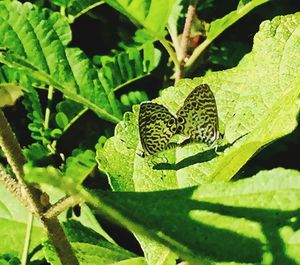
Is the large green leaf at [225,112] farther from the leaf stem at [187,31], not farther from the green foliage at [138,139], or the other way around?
the leaf stem at [187,31]

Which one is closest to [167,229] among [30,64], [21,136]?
[30,64]

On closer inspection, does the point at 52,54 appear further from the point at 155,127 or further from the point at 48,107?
the point at 155,127

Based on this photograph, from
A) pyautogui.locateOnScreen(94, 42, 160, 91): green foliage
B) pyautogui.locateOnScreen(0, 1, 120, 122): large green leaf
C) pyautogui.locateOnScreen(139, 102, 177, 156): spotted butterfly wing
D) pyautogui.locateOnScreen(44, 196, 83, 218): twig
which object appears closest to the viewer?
pyautogui.locateOnScreen(44, 196, 83, 218): twig

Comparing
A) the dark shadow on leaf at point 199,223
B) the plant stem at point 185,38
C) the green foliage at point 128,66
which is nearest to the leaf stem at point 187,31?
the plant stem at point 185,38

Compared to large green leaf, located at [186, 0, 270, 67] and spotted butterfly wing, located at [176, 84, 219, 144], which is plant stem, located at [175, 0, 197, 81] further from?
spotted butterfly wing, located at [176, 84, 219, 144]

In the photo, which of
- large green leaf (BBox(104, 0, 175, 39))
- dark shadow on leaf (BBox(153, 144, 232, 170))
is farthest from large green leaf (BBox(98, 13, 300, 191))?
large green leaf (BBox(104, 0, 175, 39))

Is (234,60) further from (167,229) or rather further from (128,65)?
(167,229)

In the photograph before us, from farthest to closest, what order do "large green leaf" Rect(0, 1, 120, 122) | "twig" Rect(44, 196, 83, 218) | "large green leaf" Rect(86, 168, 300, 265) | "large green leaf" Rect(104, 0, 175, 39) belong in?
"large green leaf" Rect(0, 1, 120, 122), "large green leaf" Rect(104, 0, 175, 39), "twig" Rect(44, 196, 83, 218), "large green leaf" Rect(86, 168, 300, 265)
